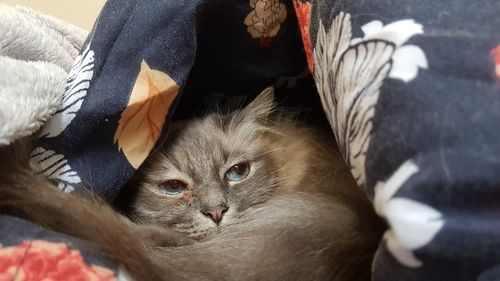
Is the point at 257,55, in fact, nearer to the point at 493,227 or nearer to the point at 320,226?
the point at 320,226

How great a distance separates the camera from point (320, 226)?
76cm

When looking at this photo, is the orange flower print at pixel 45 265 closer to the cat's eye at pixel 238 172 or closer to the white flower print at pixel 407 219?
the white flower print at pixel 407 219

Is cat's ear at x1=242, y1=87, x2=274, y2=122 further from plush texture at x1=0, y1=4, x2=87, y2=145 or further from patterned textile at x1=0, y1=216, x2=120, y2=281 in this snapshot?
patterned textile at x1=0, y1=216, x2=120, y2=281

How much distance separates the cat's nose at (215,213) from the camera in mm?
1011

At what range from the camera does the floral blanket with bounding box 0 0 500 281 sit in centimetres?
53

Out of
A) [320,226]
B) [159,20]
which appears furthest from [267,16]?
[320,226]

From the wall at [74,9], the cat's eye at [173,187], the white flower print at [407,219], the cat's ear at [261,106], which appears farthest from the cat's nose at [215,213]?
the wall at [74,9]

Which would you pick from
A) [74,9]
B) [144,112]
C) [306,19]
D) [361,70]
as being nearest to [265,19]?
[306,19]

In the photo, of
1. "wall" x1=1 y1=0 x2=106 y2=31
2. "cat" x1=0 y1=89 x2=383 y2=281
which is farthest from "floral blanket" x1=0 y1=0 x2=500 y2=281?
"wall" x1=1 y1=0 x2=106 y2=31

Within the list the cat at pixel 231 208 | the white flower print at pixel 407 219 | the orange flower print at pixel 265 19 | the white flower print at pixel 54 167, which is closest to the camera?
the white flower print at pixel 407 219

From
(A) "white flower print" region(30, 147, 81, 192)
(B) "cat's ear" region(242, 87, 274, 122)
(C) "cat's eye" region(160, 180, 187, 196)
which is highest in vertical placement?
(A) "white flower print" region(30, 147, 81, 192)

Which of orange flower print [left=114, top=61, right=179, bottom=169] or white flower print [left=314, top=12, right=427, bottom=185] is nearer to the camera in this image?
white flower print [left=314, top=12, right=427, bottom=185]

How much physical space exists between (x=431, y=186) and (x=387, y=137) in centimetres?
7

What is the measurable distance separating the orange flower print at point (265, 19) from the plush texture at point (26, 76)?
0.34 m
